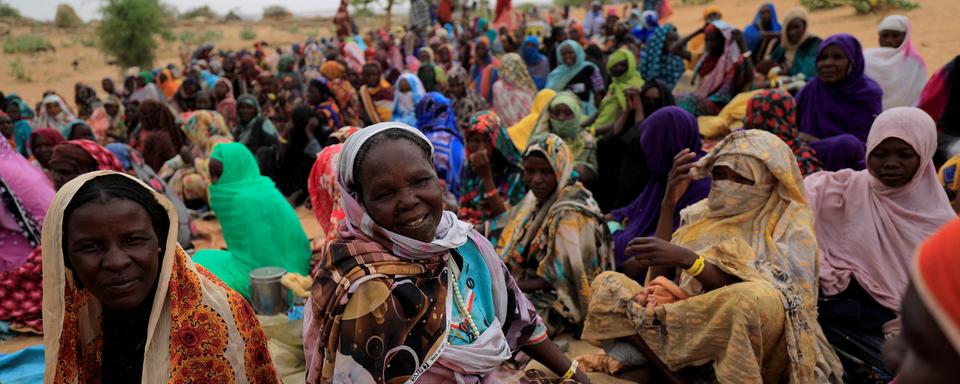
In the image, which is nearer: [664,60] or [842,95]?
[842,95]

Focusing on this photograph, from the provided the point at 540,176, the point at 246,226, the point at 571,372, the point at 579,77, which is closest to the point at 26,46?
the point at 579,77

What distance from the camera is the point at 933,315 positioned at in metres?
0.80

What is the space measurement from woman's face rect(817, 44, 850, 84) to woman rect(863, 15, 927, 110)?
1.76m

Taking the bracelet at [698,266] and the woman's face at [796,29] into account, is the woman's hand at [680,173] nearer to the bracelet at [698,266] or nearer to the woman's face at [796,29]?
the bracelet at [698,266]

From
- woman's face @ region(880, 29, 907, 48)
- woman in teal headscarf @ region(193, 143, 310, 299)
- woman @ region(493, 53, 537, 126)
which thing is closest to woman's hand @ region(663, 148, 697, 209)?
woman in teal headscarf @ region(193, 143, 310, 299)

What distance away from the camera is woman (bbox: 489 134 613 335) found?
12.3 feet

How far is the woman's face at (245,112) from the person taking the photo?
331 inches

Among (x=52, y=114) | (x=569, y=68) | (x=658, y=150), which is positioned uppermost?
(x=569, y=68)

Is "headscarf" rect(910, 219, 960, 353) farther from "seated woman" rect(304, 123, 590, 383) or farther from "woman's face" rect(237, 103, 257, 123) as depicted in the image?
"woman's face" rect(237, 103, 257, 123)

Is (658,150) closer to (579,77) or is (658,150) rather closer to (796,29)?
(796,29)

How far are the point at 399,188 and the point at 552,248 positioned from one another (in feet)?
6.97

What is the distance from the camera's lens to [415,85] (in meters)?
8.80

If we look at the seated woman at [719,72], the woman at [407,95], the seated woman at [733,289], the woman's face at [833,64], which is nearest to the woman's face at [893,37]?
the seated woman at [719,72]

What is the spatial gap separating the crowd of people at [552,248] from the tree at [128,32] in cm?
2036
